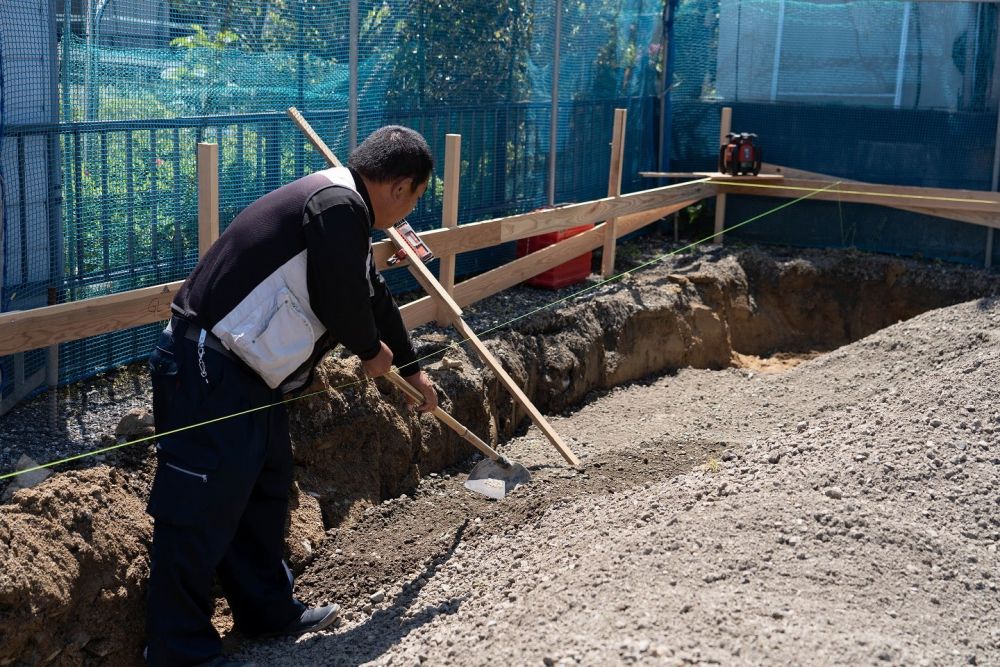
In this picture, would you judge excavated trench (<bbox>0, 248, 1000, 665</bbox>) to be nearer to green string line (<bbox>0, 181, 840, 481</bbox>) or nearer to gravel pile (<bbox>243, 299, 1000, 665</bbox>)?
green string line (<bbox>0, 181, 840, 481</bbox>)

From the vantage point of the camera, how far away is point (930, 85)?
11578mm

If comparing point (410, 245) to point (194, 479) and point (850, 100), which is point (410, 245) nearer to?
point (194, 479)

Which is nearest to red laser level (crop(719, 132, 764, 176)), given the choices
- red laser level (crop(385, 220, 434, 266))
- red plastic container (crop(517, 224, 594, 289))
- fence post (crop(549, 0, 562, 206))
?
fence post (crop(549, 0, 562, 206))

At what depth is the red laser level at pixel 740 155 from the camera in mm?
11742

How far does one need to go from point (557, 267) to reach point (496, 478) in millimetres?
3491

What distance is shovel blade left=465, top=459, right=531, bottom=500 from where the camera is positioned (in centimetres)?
630

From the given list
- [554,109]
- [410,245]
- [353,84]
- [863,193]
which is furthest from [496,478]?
[863,193]

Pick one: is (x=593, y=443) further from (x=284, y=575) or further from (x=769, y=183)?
(x=769, y=183)

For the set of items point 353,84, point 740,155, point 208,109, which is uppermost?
point 353,84

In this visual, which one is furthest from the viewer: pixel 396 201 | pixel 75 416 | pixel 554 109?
pixel 554 109

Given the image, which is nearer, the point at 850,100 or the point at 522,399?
the point at 522,399

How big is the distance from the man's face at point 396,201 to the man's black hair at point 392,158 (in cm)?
4

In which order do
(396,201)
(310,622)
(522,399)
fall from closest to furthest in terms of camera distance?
(396,201), (310,622), (522,399)

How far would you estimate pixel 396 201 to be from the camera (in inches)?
187
